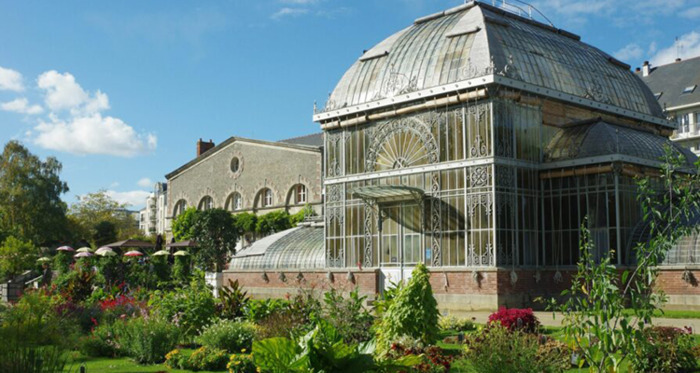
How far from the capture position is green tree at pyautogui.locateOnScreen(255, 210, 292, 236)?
185ft

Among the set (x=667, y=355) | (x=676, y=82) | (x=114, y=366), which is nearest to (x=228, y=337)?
(x=114, y=366)

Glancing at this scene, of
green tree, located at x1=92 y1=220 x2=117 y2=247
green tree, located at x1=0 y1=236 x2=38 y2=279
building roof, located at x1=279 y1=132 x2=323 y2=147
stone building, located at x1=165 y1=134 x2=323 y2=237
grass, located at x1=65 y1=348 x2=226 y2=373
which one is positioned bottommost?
grass, located at x1=65 y1=348 x2=226 y2=373

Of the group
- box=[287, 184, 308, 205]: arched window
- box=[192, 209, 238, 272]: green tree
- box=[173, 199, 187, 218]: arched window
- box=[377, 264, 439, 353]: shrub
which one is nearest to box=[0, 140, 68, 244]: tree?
box=[173, 199, 187, 218]: arched window

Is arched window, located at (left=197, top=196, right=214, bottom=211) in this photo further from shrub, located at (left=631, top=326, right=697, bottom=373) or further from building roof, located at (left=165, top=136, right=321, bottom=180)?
shrub, located at (left=631, top=326, right=697, bottom=373)

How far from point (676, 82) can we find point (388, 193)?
130 ft

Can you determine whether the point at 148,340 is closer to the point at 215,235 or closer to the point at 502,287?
the point at 502,287

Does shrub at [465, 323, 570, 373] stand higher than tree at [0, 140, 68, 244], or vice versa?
tree at [0, 140, 68, 244]

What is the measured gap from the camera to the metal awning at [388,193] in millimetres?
30578

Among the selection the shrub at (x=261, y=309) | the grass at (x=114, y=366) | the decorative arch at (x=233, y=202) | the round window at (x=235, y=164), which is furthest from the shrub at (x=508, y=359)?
the round window at (x=235, y=164)

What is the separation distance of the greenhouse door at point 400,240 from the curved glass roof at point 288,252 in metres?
4.22

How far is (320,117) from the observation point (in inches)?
1396

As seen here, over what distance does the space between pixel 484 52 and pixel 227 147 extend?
36421 mm

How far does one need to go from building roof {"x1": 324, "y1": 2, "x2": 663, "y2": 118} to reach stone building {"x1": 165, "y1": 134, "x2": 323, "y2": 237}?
20226 mm

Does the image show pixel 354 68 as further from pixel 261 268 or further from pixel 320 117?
pixel 261 268
